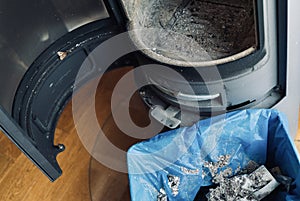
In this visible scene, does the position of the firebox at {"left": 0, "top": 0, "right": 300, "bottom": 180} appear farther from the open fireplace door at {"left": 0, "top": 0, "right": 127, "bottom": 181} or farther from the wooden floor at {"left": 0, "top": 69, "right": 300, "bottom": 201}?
the wooden floor at {"left": 0, "top": 69, "right": 300, "bottom": 201}

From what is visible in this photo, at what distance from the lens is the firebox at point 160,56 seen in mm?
905

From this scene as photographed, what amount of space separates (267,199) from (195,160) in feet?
0.74

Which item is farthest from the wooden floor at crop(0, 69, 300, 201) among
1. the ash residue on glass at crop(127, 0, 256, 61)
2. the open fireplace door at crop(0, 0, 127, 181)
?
the ash residue on glass at crop(127, 0, 256, 61)

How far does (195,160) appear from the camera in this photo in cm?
106

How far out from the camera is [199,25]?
111 centimetres

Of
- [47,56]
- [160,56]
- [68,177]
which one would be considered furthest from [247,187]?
[47,56]

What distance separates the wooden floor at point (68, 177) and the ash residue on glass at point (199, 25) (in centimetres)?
36

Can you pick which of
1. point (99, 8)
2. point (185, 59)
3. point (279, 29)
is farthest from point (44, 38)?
point (279, 29)

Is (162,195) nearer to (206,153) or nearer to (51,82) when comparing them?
(206,153)

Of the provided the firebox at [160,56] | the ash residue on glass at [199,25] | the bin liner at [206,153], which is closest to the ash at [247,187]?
the bin liner at [206,153]

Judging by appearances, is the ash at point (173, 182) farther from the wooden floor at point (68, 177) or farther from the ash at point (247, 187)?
the wooden floor at point (68, 177)

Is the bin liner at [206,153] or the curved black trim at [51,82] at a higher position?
the curved black trim at [51,82]

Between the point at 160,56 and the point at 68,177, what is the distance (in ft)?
1.80

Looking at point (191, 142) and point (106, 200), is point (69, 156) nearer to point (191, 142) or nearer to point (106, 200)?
point (106, 200)
